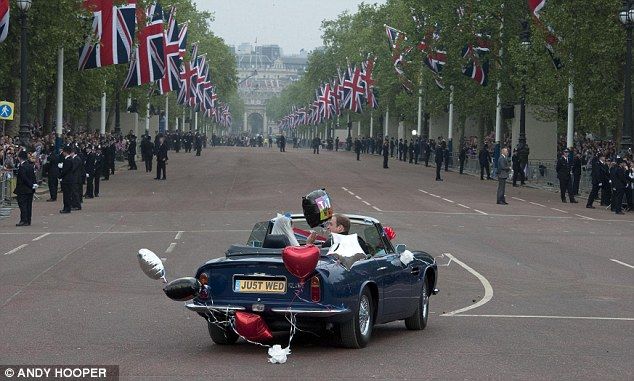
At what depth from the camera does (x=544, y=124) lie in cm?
6875

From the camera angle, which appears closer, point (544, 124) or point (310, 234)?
point (310, 234)

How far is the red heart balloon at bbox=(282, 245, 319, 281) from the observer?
11438 mm

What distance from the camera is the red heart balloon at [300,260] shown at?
450 inches

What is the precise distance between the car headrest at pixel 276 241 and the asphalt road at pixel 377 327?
3.20 feet

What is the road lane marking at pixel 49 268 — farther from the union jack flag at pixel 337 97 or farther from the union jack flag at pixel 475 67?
the union jack flag at pixel 337 97

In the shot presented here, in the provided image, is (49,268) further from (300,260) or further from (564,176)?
(564,176)

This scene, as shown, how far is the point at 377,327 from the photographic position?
14.4 meters

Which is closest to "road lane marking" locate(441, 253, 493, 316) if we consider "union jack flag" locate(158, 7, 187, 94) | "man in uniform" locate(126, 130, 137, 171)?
"union jack flag" locate(158, 7, 187, 94)

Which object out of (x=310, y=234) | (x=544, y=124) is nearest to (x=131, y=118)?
(x=544, y=124)

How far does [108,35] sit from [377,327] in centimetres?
3620

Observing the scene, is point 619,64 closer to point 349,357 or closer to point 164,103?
point 349,357

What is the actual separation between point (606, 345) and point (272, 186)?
3889 cm

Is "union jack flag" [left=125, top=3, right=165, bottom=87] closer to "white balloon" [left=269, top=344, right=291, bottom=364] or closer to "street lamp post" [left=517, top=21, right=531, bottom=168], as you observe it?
"street lamp post" [left=517, top=21, right=531, bottom=168]

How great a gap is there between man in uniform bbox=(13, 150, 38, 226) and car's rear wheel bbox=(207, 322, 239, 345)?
18332 millimetres
